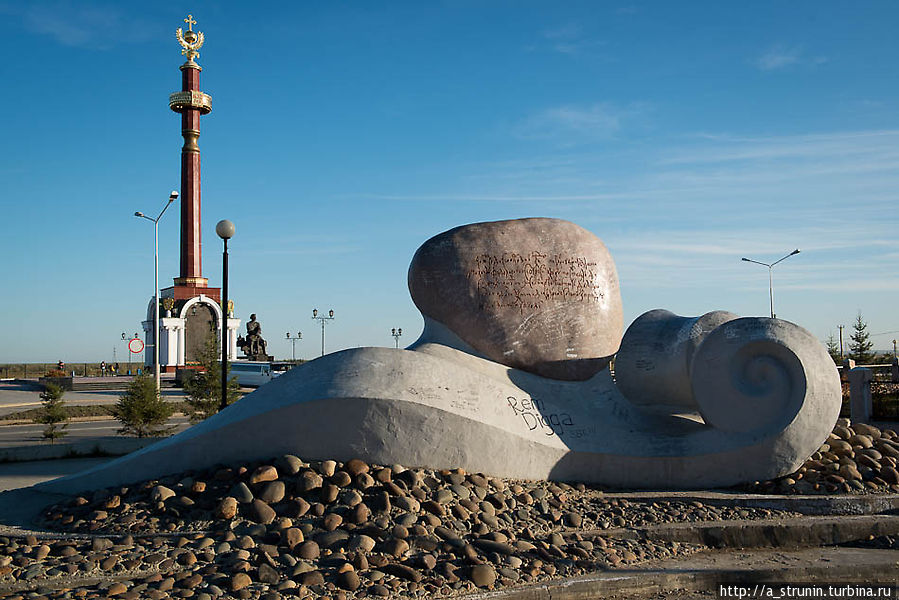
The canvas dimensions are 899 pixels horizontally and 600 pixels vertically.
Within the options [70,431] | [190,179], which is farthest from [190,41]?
[70,431]

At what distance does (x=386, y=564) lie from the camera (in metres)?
5.61

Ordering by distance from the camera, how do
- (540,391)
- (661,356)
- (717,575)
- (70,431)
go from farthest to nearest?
1. (70,431)
2. (661,356)
3. (540,391)
4. (717,575)

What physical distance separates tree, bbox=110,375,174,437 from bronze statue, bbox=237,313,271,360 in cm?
3092

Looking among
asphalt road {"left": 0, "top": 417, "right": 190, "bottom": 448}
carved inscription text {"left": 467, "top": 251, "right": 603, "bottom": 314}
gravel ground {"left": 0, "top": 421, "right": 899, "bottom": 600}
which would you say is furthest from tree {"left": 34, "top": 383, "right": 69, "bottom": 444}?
carved inscription text {"left": 467, "top": 251, "right": 603, "bottom": 314}

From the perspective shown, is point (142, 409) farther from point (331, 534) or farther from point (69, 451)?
point (331, 534)

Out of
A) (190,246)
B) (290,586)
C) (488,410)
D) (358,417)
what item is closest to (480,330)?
(488,410)

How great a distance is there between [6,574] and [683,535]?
5511 millimetres

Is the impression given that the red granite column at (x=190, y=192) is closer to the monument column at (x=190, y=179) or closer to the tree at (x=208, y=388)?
the monument column at (x=190, y=179)

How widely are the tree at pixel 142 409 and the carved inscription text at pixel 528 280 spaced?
8.91 m

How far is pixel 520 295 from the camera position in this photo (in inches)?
364

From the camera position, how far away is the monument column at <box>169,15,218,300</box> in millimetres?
42250

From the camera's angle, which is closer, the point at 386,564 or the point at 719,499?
the point at 386,564

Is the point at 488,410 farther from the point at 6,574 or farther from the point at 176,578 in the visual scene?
the point at 6,574

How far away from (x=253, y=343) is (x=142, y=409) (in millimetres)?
32391
